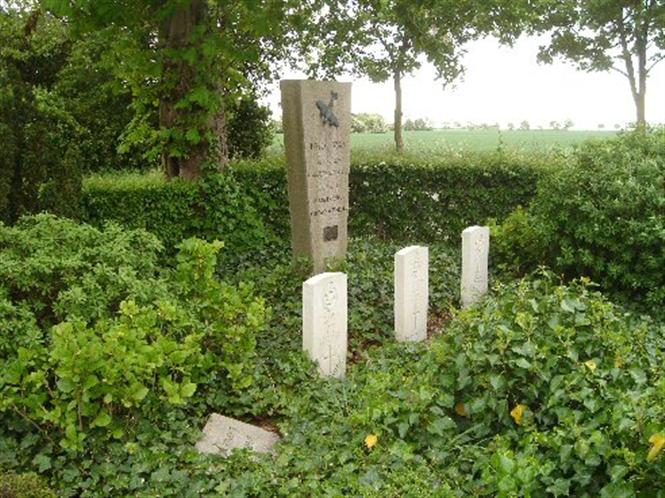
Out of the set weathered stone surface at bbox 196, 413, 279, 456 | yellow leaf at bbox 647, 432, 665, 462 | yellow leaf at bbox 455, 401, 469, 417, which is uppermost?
yellow leaf at bbox 647, 432, 665, 462

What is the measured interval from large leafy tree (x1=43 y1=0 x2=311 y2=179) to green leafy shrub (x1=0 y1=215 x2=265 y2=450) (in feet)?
14.4

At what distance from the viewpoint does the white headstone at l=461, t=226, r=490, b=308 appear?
29.3 ft

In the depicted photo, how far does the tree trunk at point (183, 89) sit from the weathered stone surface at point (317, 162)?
2.30 m

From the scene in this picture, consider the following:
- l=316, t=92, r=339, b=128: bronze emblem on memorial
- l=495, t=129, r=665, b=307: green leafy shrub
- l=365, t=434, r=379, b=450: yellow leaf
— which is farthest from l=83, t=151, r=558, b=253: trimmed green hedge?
l=365, t=434, r=379, b=450: yellow leaf

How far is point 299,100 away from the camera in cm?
875

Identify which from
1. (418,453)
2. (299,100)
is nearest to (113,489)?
(418,453)

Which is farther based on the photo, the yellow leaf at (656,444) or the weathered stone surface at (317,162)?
the weathered stone surface at (317,162)

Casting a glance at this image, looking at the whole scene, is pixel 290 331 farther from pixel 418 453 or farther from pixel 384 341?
pixel 418 453

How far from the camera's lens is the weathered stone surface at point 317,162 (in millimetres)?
8820

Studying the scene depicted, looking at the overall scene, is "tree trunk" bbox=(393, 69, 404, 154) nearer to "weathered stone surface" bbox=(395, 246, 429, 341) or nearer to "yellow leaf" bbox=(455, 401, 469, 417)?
"weathered stone surface" bbox=(395, 246, 429, 341)

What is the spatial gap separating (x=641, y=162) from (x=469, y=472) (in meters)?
5.57

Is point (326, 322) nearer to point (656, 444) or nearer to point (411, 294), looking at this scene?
point (411, 294)

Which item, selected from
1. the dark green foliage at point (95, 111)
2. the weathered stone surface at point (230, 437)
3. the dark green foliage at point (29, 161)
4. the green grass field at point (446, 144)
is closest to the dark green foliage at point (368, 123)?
the green grass field at point (446, 144)

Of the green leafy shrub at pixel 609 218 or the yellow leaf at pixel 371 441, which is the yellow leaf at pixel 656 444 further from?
the green leafy shrub at pixel 609 218
